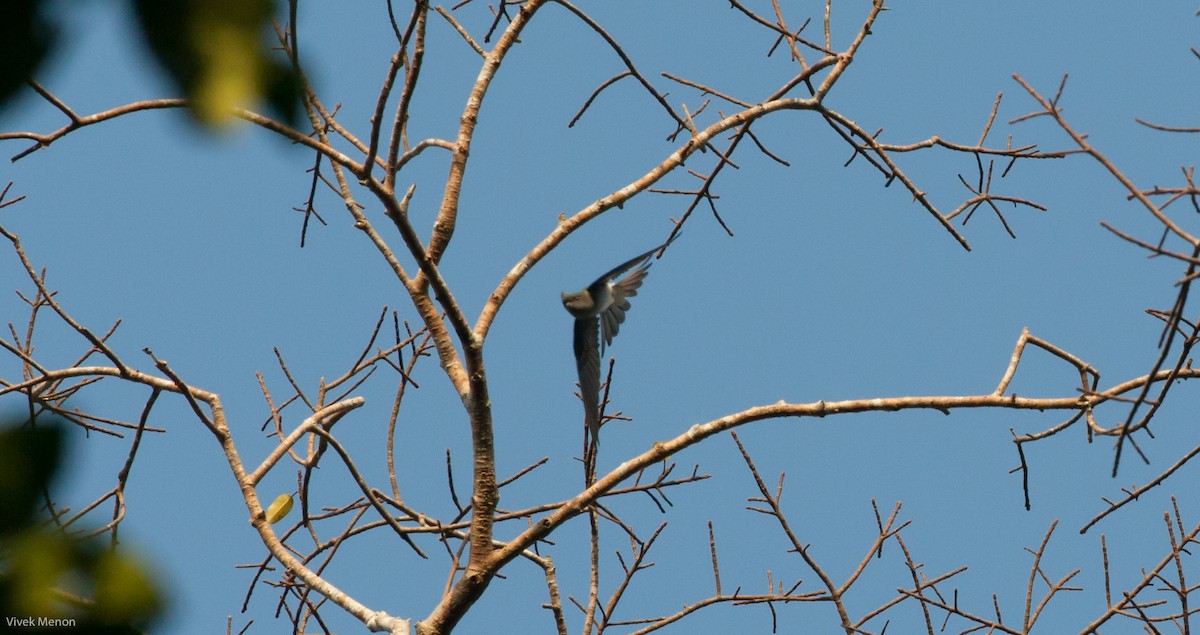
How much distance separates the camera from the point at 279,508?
369cm

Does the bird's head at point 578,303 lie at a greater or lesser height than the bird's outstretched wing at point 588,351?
greater

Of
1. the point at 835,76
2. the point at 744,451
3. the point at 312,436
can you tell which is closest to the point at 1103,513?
the point at 744,451

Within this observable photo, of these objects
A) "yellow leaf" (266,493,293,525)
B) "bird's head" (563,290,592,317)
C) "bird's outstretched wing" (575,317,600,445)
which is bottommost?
"yellow leaf" (266,493,293,525)

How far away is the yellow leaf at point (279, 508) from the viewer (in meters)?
3.68

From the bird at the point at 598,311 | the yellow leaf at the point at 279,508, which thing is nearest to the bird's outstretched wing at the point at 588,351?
the bird at the point at 598,311

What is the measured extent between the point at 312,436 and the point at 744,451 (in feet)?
4.94

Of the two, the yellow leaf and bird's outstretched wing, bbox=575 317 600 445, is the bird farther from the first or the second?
the yellow leaf

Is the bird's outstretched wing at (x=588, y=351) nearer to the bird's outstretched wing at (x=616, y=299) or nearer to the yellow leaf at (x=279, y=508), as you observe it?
the bird's outstretched wing at (x=616, y=299)

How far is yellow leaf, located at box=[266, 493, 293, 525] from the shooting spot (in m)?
3.68

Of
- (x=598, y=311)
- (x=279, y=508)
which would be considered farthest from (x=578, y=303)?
(x=279, y=508)

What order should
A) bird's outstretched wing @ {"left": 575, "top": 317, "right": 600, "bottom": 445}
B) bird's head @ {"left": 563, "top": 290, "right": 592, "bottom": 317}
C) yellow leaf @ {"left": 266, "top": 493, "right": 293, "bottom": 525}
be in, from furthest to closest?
1. bird's head @ {"left": 563, "top": 290, "right": 592, "bottom": 317}
2. bird's outstretched wing @ {"left": 575, "top": 317, "right": 600, "bottom": 445}
3. yellow leaf @ {"left": 266, "top": 493, "right": 293, "bottom": 525}

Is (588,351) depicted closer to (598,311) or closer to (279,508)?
(598,311)

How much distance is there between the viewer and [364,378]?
416 cm

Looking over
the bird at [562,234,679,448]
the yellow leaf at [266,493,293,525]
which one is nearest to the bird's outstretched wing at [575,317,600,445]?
the bird at [562,234,679,448]
